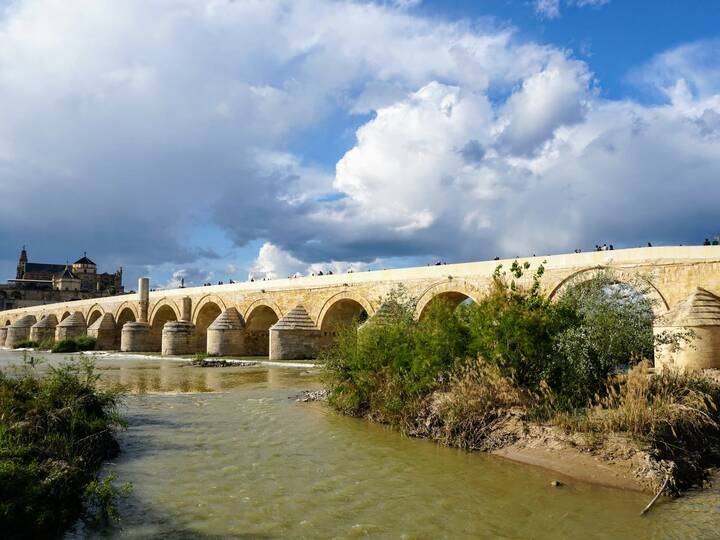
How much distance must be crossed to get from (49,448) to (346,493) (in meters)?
2.80

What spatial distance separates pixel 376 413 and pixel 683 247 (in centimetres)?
806

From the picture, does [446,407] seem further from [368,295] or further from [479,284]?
[368,295]

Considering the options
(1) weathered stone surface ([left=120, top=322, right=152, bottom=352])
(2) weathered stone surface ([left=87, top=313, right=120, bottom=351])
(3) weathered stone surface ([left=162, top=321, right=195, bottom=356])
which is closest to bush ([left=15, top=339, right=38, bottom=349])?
(2) weathered stone surface ([left=87, top=313, right=120, bottom=351])

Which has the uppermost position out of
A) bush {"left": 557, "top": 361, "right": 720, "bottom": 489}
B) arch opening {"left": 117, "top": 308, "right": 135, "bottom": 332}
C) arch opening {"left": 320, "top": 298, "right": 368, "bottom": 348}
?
arch opening {"left": 117, "top": 308, "right": 135, "bottom": 332}

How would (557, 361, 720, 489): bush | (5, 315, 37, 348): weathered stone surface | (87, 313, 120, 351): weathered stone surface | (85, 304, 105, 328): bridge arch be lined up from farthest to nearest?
(5, 315, 37, 348): weathered stone surface < (85, 304, 105, 328): bridge arch < (87, 313, 120, 351): weathered stone surface < (557, 361, 720, 489): bush

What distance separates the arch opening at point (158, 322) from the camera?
101 feet

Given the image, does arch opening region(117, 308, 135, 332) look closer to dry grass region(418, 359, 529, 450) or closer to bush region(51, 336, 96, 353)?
bush region(51, 336, 96, 353)

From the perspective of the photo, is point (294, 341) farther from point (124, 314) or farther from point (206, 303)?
point (124, 314)

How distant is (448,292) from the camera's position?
16.6 metres

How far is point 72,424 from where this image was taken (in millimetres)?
5738

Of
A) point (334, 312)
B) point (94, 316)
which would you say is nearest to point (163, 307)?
point (94, 316)

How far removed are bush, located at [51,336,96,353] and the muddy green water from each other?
25482mm

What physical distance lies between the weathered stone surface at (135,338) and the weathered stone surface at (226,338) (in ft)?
26.6

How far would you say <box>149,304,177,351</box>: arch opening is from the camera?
30797 millimetres
